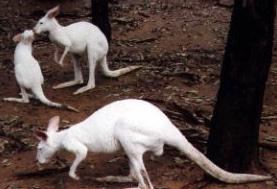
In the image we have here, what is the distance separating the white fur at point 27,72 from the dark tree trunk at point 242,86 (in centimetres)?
264

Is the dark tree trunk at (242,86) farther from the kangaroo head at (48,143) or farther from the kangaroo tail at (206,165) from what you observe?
the kangaroo head at (48,143)

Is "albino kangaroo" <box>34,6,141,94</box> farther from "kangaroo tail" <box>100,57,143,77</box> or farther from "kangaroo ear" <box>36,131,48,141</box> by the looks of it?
"kangaroo ear" <box>36,131,48,141</box>

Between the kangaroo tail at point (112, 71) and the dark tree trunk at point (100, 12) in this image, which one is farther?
the dark tree trunk at point (100, 12)

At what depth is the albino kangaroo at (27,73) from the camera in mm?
7312

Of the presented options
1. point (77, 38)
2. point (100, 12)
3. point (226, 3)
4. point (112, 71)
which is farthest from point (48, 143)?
point (226, 3)

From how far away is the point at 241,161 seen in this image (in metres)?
5.26

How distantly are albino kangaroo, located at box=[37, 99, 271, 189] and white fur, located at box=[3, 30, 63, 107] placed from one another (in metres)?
2.05

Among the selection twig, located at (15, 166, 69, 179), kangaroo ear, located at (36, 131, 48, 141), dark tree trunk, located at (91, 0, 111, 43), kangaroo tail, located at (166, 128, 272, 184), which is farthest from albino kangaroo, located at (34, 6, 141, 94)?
kangaroo tail, located at (166, 128, 272, 184)

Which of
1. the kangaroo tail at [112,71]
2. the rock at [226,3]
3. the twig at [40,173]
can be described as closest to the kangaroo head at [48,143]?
the twig at [40,173]

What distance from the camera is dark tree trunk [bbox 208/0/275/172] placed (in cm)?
491

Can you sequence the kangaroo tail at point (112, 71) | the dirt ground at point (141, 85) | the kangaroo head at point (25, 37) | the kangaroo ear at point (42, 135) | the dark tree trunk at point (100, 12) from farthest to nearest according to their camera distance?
the dark tree trunk at point (100, 12), the kangaroo tail at point (112, 71), the kangaroo head at point (25, 37), the dirt ground at point (141, 85), the kangaroo ear at point (42, 135)

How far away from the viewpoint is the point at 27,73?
288 inches

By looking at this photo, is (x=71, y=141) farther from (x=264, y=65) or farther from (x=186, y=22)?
(x=186, y=22)

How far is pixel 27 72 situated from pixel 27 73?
12mm
